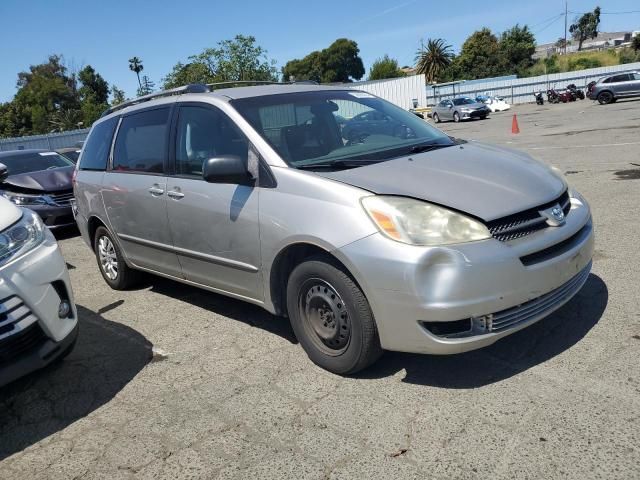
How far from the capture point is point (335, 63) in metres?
103

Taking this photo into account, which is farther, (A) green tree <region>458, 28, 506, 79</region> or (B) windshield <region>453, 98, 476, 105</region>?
(A) green tree <region>458, 28, 506, 79</region>

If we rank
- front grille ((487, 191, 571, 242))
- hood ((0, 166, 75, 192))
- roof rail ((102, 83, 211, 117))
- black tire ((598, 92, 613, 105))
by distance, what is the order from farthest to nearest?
1. black tire ((598, 92, 613, 105))
2. hood ((0, 166, 75, 192))
3. roof rail ((102, 83, 211, 117))
4. front grille ((487, 191, 571, 242))

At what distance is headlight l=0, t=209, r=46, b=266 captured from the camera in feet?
10.5

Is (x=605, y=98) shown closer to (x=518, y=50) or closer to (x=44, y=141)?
(x=44, y=141)

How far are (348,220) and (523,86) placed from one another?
50.0 metres

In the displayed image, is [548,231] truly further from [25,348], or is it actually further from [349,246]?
[25,348]

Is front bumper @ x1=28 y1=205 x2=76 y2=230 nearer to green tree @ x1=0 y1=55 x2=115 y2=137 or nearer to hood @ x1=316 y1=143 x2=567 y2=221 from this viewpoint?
hood @ x1=316 y1=143 x2=567 y2=221

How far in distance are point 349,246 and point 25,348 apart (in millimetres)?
1964

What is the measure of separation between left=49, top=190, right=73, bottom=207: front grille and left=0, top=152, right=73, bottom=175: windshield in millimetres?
1145

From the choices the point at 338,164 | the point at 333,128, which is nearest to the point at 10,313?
the point at 338,164

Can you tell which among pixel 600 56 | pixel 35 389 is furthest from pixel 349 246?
pixel 600 56

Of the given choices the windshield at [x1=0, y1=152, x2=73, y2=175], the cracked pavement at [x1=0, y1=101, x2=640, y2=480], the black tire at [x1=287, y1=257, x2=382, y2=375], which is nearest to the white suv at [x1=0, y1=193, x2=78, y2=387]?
the cracked pavement at [x1=0, y1=101, x2=640, y2=480]

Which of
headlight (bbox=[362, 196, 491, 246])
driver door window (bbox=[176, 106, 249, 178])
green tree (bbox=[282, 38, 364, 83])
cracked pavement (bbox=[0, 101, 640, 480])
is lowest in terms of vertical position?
cracked pavement (bbox=[0, 101, 640, 480])

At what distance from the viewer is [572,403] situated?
9.14ft
